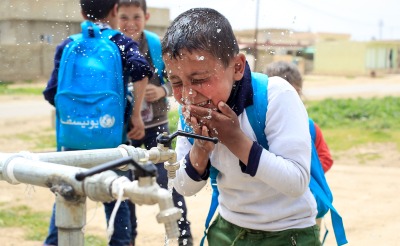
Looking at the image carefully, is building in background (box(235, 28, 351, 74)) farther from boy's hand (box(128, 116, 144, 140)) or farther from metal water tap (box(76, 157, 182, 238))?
metal water tap (box(76, 157, 182, 238))

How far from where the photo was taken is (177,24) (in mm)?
2105

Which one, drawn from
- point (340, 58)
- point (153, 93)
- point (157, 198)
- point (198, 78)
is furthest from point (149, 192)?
point (340, 58)

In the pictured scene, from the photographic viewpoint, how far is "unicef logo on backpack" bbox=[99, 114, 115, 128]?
10.5 feet

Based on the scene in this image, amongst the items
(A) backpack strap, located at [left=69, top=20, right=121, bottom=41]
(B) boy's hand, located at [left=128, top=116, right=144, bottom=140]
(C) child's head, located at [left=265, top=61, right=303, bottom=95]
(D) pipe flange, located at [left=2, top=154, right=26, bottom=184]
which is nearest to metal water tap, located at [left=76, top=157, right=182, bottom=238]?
(D) pipe flange, located at [left=2, top=154, right=26, bottom=184]

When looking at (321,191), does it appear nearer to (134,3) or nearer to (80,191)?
(80,191)

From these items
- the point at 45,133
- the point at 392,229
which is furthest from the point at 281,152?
the point at 45,133

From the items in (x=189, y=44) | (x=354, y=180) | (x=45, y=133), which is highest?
(x=189, y=44)

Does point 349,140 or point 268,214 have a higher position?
point 268,214

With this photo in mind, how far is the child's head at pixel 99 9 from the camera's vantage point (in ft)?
11.5

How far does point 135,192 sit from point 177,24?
1.01m

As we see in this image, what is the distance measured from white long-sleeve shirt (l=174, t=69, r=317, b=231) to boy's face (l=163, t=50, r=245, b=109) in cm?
15

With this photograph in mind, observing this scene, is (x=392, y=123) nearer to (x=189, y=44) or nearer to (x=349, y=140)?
(x=349, y=140)

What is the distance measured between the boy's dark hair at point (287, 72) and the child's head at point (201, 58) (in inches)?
65.8

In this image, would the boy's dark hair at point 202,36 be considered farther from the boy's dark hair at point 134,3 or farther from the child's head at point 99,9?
the boy's dark hair at point 134,3
